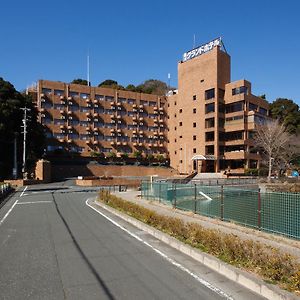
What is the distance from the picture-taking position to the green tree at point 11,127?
5800cm

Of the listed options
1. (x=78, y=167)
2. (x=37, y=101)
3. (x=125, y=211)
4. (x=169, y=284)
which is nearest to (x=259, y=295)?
(x=169, y=284)

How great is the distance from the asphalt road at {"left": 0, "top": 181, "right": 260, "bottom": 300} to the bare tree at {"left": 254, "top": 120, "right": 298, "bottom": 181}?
50.3 meters

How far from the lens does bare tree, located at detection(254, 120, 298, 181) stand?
197ft

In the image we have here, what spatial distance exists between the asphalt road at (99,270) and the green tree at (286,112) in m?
80.1

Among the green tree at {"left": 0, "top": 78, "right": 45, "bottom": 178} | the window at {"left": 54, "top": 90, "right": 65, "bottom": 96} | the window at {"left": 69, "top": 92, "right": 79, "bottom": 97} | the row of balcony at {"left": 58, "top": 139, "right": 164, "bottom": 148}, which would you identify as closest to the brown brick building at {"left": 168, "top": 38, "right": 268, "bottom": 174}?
the row of balcony at {"left": 58, "top": 139, "right": 164, "bottom": 148}

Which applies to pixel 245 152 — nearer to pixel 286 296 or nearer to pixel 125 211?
pixel 125 211

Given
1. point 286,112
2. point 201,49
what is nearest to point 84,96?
point 201,49

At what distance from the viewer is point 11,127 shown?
59.2 m

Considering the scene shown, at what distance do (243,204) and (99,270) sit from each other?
11.5 metres

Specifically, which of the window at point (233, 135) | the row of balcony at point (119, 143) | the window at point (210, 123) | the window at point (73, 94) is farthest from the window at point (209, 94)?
the window at point (73, 94)

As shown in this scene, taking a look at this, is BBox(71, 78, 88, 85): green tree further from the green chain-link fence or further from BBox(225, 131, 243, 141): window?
the green chain-link fence

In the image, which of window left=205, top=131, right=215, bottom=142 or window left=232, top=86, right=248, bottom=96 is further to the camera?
window left=205, top=131, right=215, bottom=142

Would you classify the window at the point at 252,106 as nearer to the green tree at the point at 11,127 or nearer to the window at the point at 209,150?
the window at the point at 209,150

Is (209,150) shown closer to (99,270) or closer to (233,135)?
(233,135)
